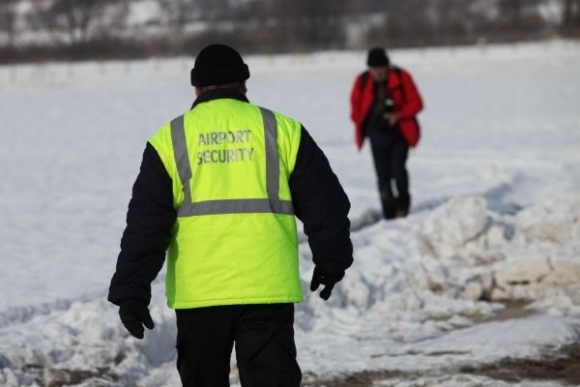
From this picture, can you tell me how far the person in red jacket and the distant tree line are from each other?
51131 millimetres

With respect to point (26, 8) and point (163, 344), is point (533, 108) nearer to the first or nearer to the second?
point (163, 344)

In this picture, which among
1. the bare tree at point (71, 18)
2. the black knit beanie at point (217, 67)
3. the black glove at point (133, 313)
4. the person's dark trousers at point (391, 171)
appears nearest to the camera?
the black glove at point (133, 313)

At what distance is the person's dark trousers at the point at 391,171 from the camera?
975 centimetres

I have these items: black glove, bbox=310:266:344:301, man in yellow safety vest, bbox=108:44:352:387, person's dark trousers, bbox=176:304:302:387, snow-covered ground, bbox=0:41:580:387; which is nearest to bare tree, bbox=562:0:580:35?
snow-covered ground, bbox=0:41:580:387

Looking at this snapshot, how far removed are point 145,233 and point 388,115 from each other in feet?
19.7

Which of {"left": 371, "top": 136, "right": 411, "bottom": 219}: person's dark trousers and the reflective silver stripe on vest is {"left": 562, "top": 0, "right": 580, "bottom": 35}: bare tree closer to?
{"left": 371, "top": 136, "right": 411, "bottom": 219}: person's dark trousers

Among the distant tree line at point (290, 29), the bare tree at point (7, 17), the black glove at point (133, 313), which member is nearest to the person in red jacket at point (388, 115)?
the black glove at point (133, 313)

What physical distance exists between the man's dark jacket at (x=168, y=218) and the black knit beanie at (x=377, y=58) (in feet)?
18.1

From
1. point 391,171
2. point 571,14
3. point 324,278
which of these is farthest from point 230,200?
point 571,14

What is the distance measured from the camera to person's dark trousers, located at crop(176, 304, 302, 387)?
3.81m

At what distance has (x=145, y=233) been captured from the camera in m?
3.78

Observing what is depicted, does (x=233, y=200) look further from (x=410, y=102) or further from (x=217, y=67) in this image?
(x=410, y=102)

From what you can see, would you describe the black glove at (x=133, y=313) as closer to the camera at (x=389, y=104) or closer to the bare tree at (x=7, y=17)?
the camera at (x=389, y=104)

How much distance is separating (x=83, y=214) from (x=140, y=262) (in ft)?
24.3
